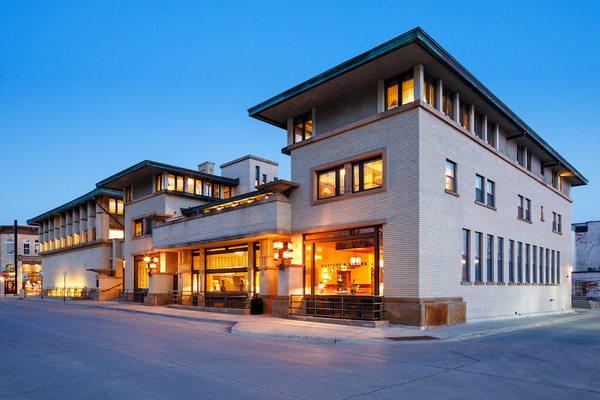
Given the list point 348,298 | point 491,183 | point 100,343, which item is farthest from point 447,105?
point 100,343

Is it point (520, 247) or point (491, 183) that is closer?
point (491, 183)

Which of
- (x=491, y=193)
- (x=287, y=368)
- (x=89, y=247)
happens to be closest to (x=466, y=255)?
(x=491, y=193)

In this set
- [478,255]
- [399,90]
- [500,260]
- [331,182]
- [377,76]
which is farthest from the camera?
[500,260]

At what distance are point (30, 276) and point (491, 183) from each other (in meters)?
79.6

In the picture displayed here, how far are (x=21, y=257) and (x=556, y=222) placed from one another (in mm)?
76773

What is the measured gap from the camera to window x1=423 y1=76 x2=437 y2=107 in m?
22.2

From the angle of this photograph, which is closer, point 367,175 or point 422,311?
point 422,311

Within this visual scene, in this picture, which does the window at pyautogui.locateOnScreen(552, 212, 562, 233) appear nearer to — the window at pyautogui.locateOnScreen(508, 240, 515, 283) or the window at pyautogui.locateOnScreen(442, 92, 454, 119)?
the window at pyautogui.locateOnScreen(508, 240, 515, 283)

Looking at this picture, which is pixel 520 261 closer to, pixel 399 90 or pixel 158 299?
pixel 399 90

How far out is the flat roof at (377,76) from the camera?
1994cm

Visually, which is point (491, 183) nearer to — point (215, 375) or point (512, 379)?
point (512, 379)

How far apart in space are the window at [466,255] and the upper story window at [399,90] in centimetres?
707

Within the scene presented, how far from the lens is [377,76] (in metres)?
22.8

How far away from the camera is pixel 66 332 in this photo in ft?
61.5
